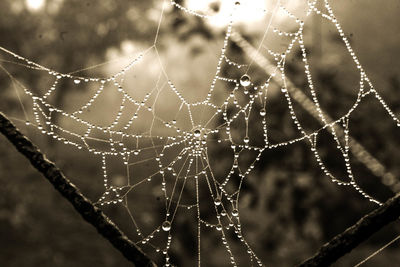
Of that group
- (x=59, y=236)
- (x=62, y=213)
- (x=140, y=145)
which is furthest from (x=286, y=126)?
(x=140, y=145)

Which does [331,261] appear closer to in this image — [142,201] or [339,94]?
[339,94]

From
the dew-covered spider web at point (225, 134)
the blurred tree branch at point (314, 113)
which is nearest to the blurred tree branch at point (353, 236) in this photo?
the dew-covered spider web at point (225, 134)

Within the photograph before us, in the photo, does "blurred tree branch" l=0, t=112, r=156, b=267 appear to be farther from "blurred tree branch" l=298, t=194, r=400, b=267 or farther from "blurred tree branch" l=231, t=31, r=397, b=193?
Result: "blurred tree branch" l=231, t=31, r=397, b=193

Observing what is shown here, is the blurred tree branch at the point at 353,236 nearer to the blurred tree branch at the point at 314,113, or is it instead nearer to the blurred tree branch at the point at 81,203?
the blurred tree branch at the point at 81,203

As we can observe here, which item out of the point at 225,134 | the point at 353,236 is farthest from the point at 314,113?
the point at 353,236

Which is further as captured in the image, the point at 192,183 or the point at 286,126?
the point at 192,183

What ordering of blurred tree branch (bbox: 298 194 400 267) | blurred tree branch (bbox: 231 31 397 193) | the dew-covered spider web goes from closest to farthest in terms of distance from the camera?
blurred tree branch (bbox: 298 194 400 267)
the dew-covered spider web
blurred tree branch (bbox: 231 31 397 193)

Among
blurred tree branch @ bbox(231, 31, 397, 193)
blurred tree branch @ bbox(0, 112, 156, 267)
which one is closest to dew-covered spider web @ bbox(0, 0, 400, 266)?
blurred tree branch @ bbox(231, 31, 397, 193)
